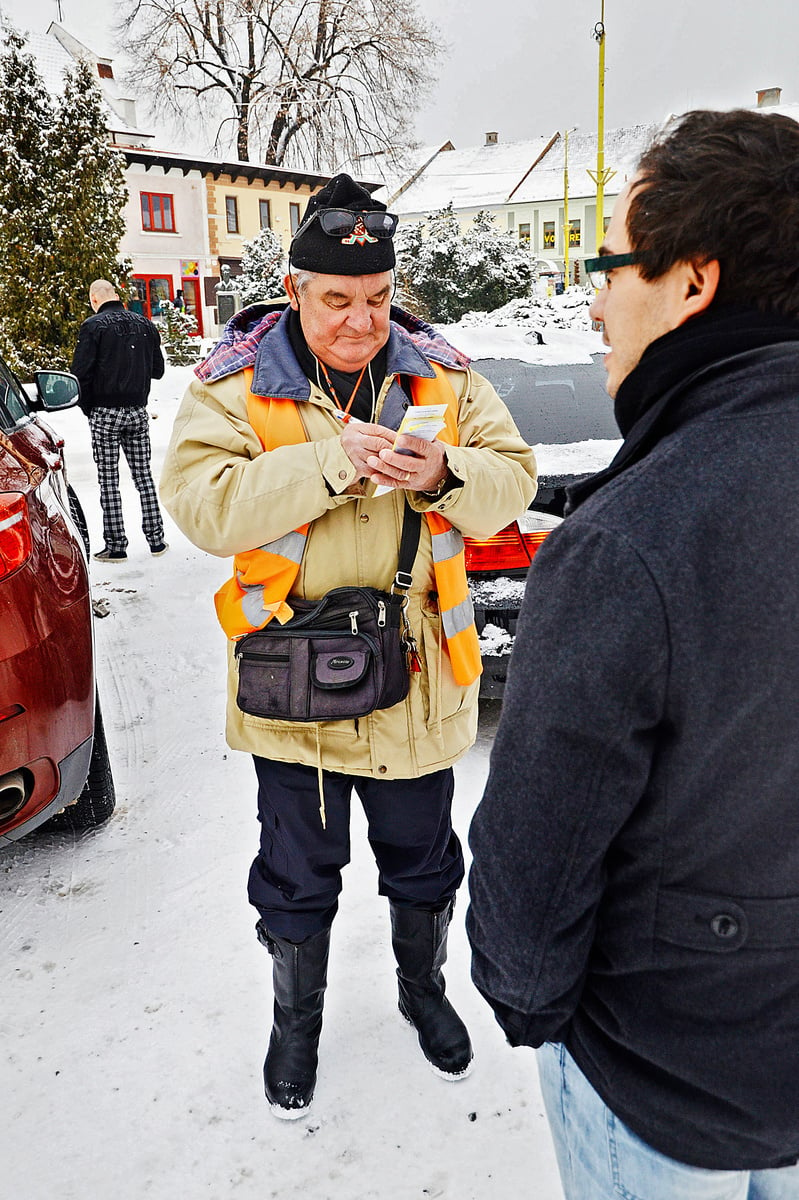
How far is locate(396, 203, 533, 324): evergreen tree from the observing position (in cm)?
1652

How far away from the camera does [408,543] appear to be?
2.27 meters

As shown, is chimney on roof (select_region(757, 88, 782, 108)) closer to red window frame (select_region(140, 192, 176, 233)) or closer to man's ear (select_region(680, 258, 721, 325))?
red window frame (select_region(140, 192, 176, 233))

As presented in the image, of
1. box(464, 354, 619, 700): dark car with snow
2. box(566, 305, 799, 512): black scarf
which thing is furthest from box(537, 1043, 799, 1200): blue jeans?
box(464, 354, 619, 700): dark car with snow

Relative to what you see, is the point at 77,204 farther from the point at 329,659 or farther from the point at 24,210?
the point at 329,659

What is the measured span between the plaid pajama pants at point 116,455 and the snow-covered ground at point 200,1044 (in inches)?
144

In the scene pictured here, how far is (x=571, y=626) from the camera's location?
104 cm

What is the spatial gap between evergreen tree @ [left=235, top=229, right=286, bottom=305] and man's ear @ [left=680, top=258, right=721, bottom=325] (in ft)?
62.2

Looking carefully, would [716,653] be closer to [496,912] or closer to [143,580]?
[496,912]

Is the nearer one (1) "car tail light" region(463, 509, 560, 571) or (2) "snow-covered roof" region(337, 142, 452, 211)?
(1) "car tail light" region(463, 509, 560, 571)

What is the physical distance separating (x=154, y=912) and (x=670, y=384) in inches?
103

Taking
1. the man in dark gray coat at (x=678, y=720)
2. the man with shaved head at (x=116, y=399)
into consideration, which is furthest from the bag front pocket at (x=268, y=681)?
the man with shaved head at (x=116, y=399)

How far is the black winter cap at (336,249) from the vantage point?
7.23 ft

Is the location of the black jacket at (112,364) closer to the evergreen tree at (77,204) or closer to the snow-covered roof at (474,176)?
the evergreen tree at (77,204)

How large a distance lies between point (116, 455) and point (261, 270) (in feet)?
52.4
